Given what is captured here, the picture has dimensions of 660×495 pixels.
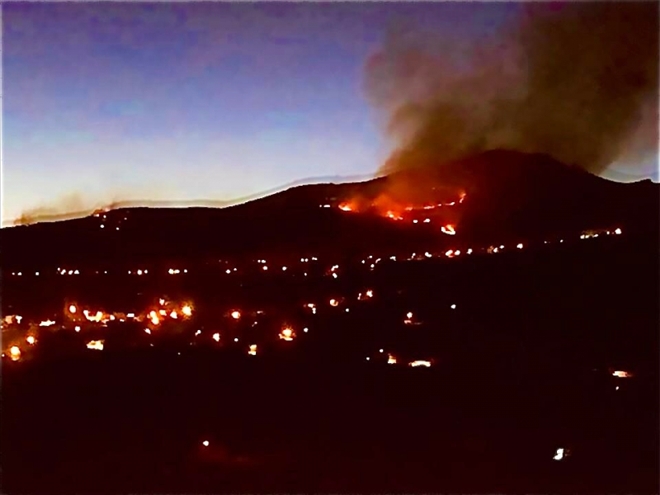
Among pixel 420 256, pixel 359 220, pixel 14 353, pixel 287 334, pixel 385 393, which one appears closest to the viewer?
pixel 385 393

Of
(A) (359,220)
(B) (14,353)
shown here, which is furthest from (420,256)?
(B) (14,353)

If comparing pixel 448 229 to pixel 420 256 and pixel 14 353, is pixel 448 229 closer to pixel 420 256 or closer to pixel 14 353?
pixel 420 256

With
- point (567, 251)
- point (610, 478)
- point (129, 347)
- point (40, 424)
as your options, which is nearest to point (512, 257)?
point (567, 251)

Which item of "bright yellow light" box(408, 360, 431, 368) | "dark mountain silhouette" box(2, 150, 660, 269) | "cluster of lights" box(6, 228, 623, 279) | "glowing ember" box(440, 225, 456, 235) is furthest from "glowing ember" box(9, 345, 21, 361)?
"glowing ember" box(440, 225, 456, 235)

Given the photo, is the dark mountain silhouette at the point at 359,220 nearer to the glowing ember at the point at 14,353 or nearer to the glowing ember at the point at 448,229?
the glowing ember at the point at 448,229

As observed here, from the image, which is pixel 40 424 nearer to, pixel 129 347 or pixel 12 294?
pixel 129 347

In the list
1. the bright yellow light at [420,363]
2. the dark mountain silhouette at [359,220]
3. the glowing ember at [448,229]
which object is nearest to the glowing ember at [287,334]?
the dark mountain silhouette at [359,220]
